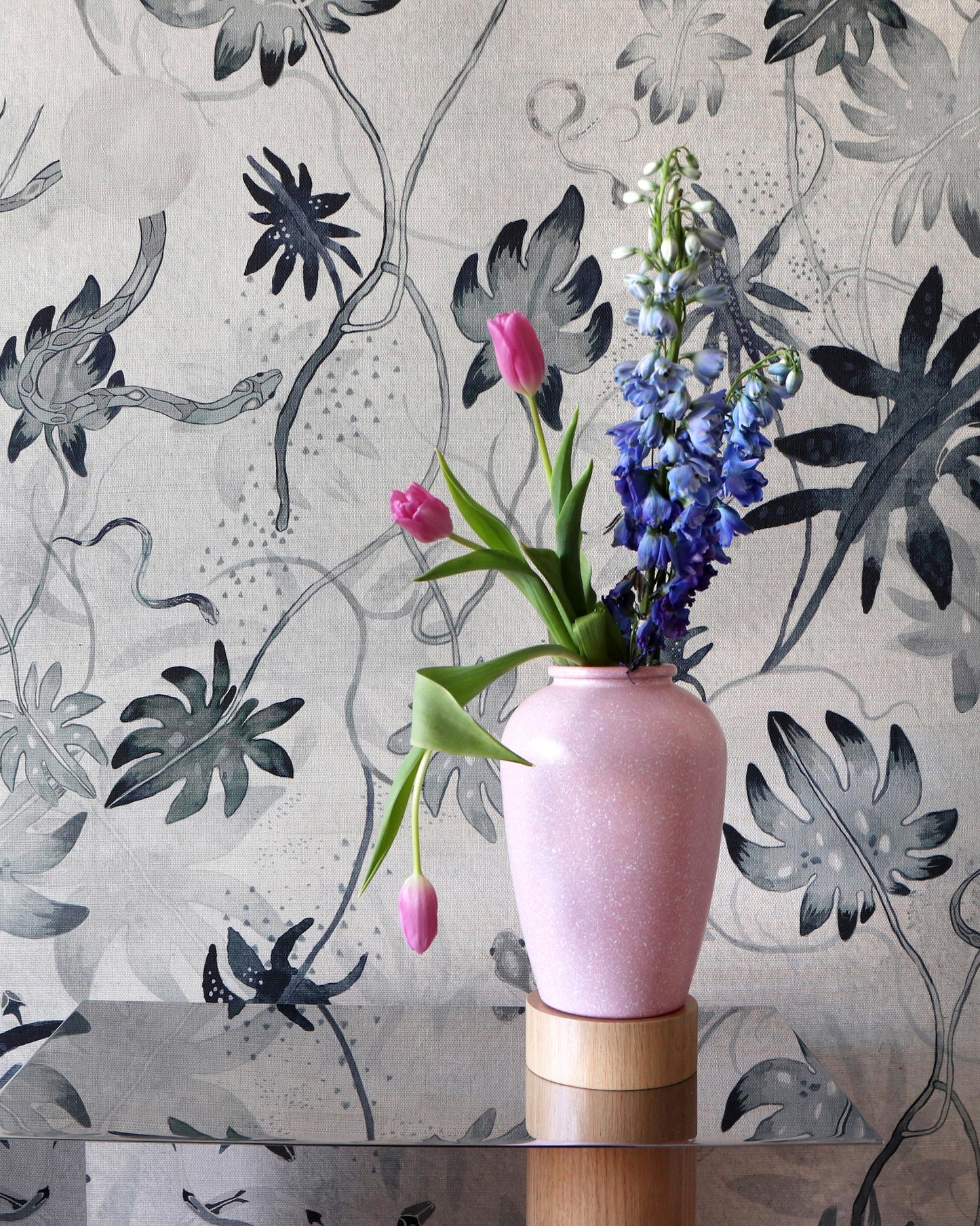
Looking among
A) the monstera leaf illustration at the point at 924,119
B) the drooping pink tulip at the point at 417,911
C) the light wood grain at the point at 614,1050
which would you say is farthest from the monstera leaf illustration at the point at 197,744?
the monstera leaf illustration at the point at 924,119

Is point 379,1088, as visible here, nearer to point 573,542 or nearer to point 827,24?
point 573,542

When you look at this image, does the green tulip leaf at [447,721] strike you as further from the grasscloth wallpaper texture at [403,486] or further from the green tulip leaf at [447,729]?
the grasscloth wallpaper texture at [403,486]

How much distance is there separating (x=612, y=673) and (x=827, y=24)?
648 mm

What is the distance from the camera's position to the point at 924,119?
→ 971 millimetres

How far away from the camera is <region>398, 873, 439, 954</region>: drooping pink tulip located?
77 centimetres

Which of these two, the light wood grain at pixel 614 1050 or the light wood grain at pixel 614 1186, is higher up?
the light wood grain at pixel 614 1050

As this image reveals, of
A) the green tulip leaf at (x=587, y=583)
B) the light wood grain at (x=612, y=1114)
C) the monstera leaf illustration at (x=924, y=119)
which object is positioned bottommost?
the light wood grain at (x=612, y=1114)

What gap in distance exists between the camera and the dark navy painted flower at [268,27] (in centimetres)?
97

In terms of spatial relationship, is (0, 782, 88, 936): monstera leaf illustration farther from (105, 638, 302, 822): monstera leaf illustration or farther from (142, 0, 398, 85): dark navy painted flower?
(142, 0, 398, 85): dark navy painted flower

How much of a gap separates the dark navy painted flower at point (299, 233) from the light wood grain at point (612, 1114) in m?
0.68

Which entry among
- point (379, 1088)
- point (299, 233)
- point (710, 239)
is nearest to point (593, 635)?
point (710, 239)

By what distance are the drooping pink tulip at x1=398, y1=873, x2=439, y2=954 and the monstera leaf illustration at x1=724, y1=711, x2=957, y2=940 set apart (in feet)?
1.06

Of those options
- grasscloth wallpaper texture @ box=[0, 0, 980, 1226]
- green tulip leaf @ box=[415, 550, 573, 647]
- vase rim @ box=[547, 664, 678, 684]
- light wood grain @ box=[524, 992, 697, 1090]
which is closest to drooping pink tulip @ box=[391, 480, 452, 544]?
green tulip leaf @ box=[415, 550, 573, 647]

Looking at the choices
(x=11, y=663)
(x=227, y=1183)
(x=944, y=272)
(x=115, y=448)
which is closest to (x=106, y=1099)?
(x=227, y=1183)
